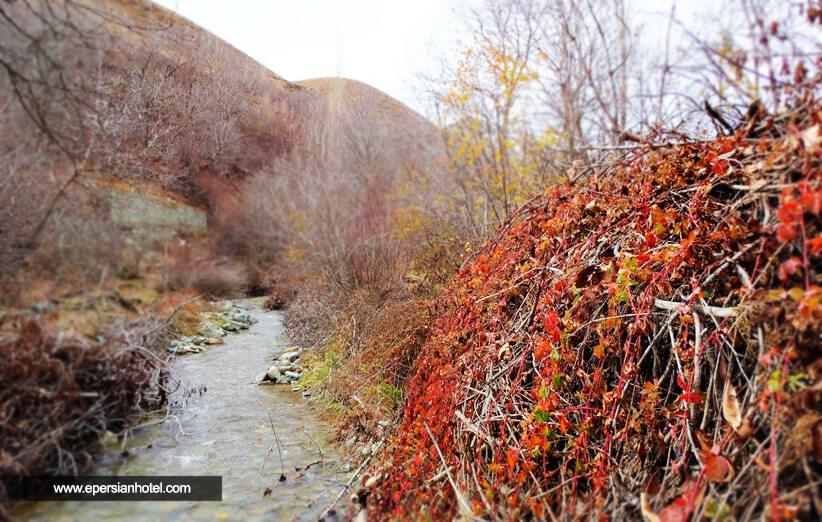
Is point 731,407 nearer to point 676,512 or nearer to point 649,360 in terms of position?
point 676,512

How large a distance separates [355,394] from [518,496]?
230 cm

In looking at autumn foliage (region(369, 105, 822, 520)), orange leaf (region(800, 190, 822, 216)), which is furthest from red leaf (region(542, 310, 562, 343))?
orange leaf (region(800, 190, 822, 216))

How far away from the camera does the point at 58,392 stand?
1324mm

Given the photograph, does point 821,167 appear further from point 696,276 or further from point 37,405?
point 37,405

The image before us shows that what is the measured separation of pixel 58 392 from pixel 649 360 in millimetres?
2607

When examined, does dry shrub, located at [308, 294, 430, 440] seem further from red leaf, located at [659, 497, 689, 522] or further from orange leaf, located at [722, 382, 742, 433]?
orange leaf, located at [722, 382, 742, 433]

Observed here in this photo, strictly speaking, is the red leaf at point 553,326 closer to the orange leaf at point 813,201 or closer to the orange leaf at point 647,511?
the orange leaf at point 647,511

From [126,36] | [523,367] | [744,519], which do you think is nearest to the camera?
[744,519]

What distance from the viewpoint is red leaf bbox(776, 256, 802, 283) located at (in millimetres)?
1510

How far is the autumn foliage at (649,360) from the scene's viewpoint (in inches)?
60.5

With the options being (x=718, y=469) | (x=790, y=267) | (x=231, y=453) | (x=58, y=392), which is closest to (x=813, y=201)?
(x=790, y=267)

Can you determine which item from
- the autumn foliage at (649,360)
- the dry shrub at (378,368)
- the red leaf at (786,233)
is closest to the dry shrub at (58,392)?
the autumn foliage at (649,360)

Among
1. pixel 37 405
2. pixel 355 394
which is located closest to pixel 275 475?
pixel 355 394

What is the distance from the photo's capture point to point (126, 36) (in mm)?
1648
